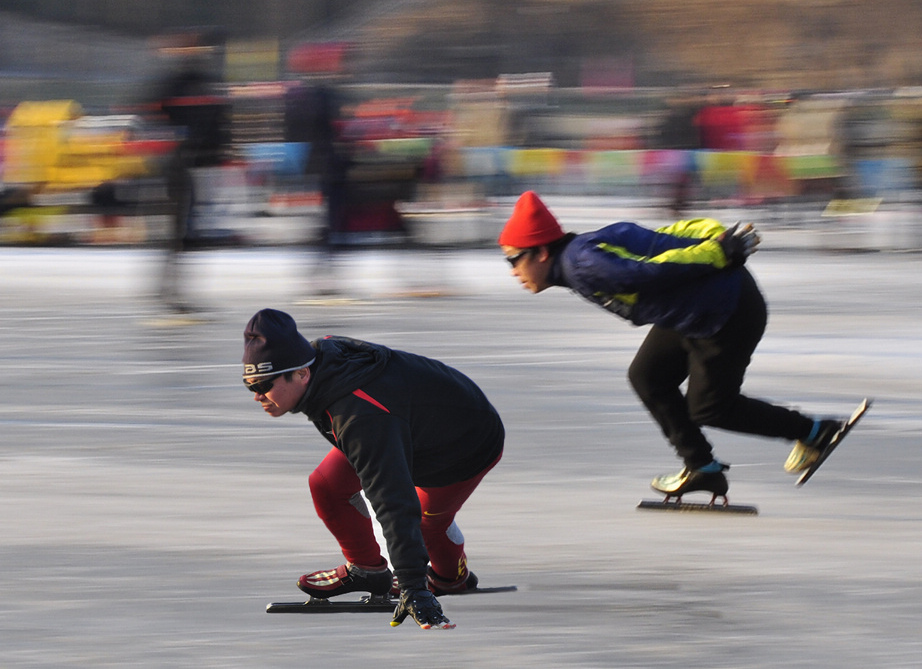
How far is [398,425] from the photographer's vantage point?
375cm

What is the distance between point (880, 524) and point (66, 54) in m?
45.0

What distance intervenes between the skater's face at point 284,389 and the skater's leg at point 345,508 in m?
0.31

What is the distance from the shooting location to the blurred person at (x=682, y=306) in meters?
4.82

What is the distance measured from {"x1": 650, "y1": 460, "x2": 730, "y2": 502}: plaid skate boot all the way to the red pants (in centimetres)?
133

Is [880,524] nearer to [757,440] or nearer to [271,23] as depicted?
[757,440]

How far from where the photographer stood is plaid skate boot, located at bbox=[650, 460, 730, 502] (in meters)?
5.32

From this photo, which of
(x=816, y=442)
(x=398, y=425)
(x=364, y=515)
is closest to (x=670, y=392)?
(x=816, y=442)

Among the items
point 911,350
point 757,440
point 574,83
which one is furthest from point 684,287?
point 574,83

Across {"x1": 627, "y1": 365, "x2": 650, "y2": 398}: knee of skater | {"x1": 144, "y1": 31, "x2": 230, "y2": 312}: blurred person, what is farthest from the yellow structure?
{"x1": 627, "y1": 365, "x2": 650, "y2": 398}: knee of skater

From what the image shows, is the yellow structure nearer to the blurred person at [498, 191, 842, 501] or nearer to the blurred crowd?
the blurred crowd

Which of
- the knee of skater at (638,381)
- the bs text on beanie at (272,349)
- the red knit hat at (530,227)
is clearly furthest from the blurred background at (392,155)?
the bs text on beanie at (272,349)

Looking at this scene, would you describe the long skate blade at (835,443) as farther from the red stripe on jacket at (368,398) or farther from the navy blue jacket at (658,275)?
the red stripe on jacket at (368,398)

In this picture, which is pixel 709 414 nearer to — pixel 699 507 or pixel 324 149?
pixel 699 507

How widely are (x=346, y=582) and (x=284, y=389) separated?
708mm
